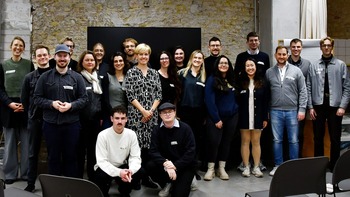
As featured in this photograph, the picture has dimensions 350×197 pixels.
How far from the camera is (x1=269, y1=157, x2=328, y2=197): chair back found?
8.84 ft

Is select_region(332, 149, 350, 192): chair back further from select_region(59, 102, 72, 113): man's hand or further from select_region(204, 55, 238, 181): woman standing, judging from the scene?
select_region(59, 102, 72, 113): man's hand

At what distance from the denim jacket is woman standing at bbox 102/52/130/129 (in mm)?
2469

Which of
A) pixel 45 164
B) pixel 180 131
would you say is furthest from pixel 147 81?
pixel 45 164

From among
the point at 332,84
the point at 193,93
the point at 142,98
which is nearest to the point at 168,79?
the point at 193,93

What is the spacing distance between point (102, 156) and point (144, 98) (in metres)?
0.88

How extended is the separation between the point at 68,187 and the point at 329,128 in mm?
3701

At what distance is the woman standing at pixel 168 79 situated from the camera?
15.1ft

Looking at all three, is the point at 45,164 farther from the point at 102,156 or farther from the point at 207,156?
the point at 207,156

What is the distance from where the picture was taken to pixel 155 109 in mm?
4402

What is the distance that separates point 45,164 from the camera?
5.15 metres

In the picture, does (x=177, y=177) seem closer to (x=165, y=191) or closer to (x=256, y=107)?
(x=165, y=191)

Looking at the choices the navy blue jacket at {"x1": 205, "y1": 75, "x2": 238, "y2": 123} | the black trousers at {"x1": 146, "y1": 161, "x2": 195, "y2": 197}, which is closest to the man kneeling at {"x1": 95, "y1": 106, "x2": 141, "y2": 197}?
the black trousers at {"x1": 146, "y1": 161, "x2": 195, "y2": 197}

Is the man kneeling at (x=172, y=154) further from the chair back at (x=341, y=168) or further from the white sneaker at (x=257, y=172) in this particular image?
the chair back at (x=341, y=168)

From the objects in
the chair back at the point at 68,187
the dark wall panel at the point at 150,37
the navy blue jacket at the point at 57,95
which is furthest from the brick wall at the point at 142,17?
the chair back at the point at 68,187
